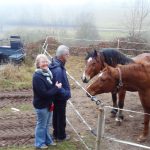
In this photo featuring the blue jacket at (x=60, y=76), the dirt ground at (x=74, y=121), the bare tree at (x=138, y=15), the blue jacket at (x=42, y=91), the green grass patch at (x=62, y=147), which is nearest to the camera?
the blue jacket at (x=42, y=91)

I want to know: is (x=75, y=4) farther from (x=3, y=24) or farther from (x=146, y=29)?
(x=146, y=29)

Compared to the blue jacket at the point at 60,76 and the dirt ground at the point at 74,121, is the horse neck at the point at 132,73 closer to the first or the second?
the blue jacket at the point at 60,76

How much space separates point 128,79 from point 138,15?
12113 mm

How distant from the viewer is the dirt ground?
6.77m

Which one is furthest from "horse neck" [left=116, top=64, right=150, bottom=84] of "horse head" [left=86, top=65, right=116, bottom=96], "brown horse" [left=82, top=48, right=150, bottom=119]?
"brown horse" [left=82, top=48, right=150, bottom=119]

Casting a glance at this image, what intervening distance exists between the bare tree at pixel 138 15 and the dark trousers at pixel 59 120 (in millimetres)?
10897

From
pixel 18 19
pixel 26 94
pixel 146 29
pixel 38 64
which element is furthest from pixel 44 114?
pixel 18 19

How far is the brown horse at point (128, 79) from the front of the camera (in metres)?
6.17

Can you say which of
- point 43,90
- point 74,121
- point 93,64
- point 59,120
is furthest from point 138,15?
point 43,90

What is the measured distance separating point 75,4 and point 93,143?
1671cm

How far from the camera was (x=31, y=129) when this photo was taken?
729 cm

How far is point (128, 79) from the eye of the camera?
20.5ft

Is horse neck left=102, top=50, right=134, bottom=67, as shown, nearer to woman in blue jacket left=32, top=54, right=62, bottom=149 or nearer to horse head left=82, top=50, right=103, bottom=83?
horse head left=82, top=50, right=103, bottom=83

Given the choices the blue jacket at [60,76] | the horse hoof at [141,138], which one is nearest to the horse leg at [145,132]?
the horse hoof at [141,138]
